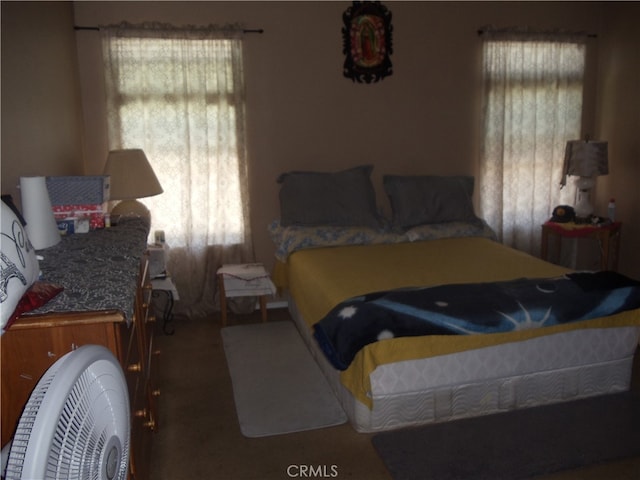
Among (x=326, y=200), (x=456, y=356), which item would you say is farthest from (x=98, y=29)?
(x=456, y=356)

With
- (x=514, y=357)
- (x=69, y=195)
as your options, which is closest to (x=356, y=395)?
(x=514, y=357)

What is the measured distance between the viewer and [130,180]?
127 inches

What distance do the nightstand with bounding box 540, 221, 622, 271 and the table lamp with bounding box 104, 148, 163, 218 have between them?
2867 mm

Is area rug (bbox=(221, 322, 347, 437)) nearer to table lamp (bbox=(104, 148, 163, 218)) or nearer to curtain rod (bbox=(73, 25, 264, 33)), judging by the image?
table lamp (bbox=(104, 148, 163, 218))

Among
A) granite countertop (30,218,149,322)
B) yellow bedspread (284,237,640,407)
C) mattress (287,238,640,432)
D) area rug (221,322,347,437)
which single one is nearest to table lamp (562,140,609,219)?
yellow bedspread (284,237,640,407)

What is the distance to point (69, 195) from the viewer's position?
2436 mm

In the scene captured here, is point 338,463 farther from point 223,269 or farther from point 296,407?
point 223,269

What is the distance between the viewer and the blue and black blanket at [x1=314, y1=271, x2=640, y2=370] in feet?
7.43

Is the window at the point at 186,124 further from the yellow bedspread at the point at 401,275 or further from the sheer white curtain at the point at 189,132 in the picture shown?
the yellow bedspread at the point at 401,275

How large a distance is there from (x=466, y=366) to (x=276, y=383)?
103 centimetres

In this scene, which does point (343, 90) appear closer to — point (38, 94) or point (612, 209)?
point (38, 94)

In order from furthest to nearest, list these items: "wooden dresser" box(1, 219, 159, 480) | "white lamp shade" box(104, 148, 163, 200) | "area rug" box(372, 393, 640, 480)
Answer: "white lamp shade" box(104, 148, 163, 200) < "area rug" box(372, 393, 640, 480) < "wooden dresser" box(1, 219, 159, 480)

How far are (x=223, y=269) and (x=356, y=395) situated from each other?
1.73 metres

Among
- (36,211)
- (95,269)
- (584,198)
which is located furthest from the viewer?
(584,198)
